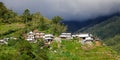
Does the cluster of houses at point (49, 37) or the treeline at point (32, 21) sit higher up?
the treeline at point (32, 21)

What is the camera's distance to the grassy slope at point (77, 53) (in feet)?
409

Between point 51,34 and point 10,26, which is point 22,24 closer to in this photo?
point 10,26

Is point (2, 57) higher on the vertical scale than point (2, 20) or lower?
lower

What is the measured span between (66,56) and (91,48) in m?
14.1

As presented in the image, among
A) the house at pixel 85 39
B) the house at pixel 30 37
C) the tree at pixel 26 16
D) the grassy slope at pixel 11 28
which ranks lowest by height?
the house at pixel 85 39

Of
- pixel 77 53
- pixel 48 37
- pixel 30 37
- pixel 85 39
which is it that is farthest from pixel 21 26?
pixel 77 53

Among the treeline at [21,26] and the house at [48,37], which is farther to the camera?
the house at [48,37]

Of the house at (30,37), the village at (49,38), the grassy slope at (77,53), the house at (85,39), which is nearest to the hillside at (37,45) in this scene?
the grassy slope at (77,53)

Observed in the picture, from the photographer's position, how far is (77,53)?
128 meters

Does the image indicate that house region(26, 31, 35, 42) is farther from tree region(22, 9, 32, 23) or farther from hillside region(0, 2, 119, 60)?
tree region(22, 9, 32, 23)

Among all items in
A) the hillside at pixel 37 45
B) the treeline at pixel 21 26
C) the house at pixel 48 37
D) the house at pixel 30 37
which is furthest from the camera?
the house at pixel 30 37

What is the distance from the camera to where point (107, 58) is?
127938 mm

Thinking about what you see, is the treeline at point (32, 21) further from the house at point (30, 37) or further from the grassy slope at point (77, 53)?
the grassy slope at point (77, 53)

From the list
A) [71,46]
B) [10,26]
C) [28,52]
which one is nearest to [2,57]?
[28,52]
